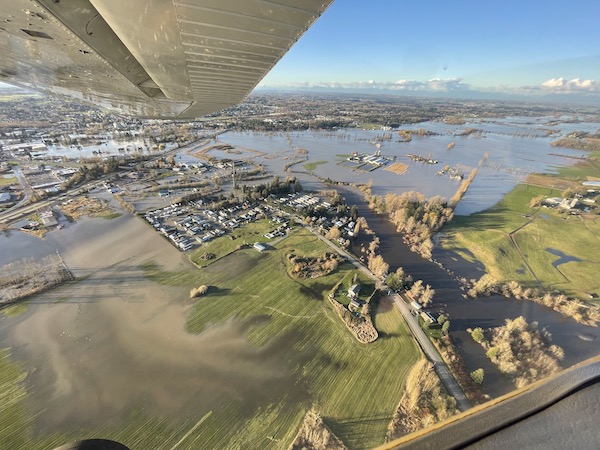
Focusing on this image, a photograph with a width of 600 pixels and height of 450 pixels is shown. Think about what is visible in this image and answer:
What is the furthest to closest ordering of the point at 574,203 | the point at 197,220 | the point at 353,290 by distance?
the point at 574,203, the point at 197,220, the point at 353,290

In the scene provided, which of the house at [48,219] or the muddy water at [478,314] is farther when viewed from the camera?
the house at [48,219]

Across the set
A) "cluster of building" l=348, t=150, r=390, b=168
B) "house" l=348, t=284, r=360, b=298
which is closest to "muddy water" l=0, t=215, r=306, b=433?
"house" l=348, t=284, r=360, b=298

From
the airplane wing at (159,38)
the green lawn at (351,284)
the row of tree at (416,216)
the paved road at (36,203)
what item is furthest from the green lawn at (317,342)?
the paved road at (36,203)

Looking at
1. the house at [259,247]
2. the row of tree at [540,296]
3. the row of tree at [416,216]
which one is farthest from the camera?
the row of tree at [416,216]

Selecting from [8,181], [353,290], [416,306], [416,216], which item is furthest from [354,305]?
[8,181]

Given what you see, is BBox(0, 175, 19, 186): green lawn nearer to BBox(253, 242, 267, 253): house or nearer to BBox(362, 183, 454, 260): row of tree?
BBox(253, 242, 267, 253): house

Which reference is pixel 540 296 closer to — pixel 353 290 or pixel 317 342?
pixel 353 290

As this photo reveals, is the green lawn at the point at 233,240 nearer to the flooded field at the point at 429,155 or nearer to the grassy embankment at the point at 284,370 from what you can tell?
the grassy embankment at the point at 284,370
